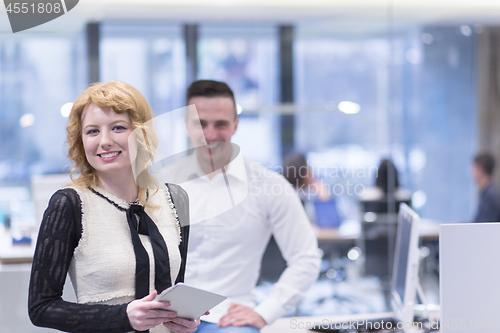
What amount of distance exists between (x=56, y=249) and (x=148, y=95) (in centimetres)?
291

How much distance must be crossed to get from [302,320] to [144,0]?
8.93ft

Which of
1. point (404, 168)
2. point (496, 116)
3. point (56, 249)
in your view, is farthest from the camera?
point (496, 116)

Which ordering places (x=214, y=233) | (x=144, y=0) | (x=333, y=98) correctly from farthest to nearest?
(x=333, y=98)
(x=144, y=0)
(x=214, y=233)

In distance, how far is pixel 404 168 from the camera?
469 centimetres

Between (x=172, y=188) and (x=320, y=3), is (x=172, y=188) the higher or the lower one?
the lower one

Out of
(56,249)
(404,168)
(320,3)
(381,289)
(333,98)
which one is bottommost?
(381,289)

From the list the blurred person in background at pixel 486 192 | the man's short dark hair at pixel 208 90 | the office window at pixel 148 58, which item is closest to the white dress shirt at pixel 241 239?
the man's short dark hair at pixel 208 90

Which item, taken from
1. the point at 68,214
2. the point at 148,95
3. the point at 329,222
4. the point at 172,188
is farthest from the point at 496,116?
the point at 68,214

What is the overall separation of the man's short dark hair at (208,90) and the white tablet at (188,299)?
1.02 meters

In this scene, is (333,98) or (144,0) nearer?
(144,0)

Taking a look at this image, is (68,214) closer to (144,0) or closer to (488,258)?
(488,258)

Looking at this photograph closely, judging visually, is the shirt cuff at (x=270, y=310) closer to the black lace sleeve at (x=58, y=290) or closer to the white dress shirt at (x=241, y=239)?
the white dress shirt at (x=241, y=239)

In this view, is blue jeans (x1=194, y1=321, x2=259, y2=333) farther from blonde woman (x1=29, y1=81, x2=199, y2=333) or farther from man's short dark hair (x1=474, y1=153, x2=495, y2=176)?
man's short dark hair (x1=474, y1=153, x2=495, y2=176)

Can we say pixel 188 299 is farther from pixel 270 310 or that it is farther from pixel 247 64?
pixel 247 64
